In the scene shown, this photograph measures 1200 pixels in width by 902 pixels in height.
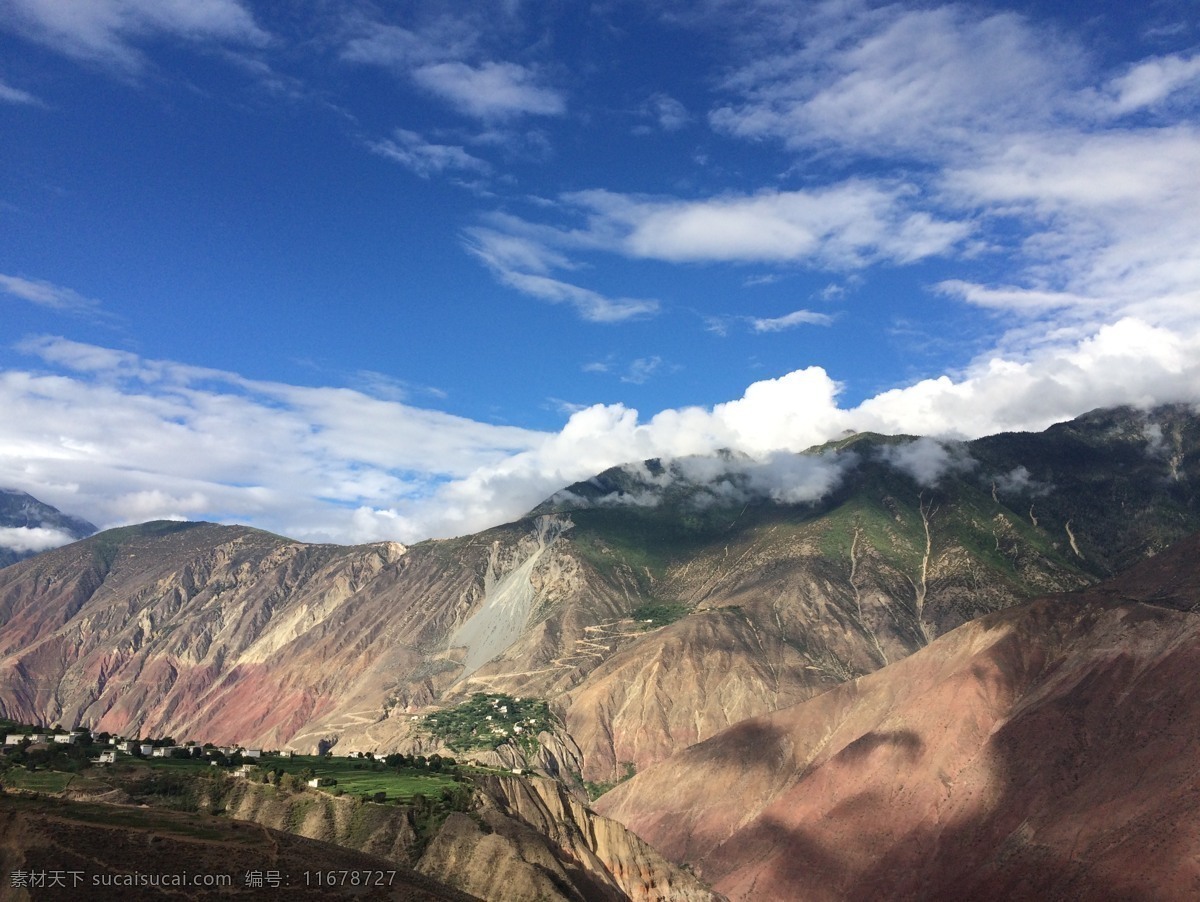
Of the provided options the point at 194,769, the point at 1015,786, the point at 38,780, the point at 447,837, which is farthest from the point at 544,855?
the point at 1015,786

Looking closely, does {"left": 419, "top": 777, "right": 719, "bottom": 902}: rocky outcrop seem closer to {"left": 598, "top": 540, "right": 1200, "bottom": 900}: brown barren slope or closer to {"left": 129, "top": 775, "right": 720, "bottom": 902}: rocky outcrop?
{"left": 129, "top": 775, "right": 720, "bottom": 902}: rocky outcrop

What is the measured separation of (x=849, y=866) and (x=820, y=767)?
3178 centimetres

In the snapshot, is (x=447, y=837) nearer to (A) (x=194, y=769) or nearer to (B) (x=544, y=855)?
(B) (x=544, y=855)

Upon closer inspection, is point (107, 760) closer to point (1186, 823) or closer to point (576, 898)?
point (576, 898)

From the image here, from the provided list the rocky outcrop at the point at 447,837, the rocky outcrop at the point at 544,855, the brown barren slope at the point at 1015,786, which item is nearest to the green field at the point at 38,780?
the rocky outcrop at the point at 447,837

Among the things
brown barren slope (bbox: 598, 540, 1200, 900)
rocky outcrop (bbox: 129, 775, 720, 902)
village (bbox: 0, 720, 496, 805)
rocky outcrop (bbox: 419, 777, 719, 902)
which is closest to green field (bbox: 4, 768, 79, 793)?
village (bbox: 0, 720, 496, 805)

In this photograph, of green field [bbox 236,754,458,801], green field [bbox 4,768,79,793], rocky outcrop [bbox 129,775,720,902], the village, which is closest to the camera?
green field [bbox 4,768,79,793]

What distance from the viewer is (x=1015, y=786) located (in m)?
154

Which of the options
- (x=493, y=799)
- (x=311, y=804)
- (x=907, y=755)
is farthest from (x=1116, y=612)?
(x=311, y=804)

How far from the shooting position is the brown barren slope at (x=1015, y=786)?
130 m

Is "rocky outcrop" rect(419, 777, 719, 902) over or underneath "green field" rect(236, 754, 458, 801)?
underneath

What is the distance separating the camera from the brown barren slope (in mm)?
129625

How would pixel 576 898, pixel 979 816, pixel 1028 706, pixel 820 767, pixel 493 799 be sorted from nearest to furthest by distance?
pixel 576 898
pixel 493 799
pixel 979 816
pixel 1028 706
pixel 820 767

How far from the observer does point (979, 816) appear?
15400 cm
